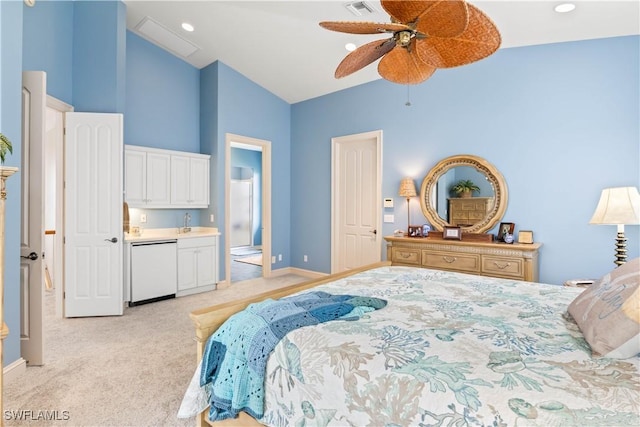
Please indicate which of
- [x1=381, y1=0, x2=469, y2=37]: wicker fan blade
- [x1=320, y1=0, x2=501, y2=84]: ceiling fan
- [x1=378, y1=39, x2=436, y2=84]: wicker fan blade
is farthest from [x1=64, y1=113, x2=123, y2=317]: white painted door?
[x1=381, y1=0, x2=469, y2=37]: wicker fan blade

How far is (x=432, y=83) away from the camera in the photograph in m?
4.20

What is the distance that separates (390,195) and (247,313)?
11.3ft

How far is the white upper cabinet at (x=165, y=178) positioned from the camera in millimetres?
4164

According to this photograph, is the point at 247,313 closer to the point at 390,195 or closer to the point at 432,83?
the point at 390,195

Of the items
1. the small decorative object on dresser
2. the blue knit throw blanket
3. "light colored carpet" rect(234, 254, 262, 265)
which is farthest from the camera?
"light colored carpet" rect(234, 254, 262, 265)

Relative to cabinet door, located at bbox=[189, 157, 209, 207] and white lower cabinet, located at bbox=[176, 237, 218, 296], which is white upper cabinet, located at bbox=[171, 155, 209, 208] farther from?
white lower cabinet, located at bbox=[176, 237, 218, 296]

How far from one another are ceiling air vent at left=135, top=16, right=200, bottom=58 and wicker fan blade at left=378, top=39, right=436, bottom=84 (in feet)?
11.1

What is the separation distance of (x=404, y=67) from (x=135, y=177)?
3.56 meters

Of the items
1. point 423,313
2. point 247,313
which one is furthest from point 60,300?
point 423,313

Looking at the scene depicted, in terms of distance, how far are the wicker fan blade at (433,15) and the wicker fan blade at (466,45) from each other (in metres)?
0.09

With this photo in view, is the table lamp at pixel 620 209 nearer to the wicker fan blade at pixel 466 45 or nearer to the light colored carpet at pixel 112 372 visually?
the wicker fan blade at pixel 466 45

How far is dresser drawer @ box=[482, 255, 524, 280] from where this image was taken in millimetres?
3287

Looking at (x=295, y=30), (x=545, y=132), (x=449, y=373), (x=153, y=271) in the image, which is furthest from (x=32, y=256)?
(x=545, y=132)

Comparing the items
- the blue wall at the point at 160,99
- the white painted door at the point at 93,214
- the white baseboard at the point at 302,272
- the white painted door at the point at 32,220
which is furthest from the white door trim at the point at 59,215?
the white baseboard at the point at 302,272
